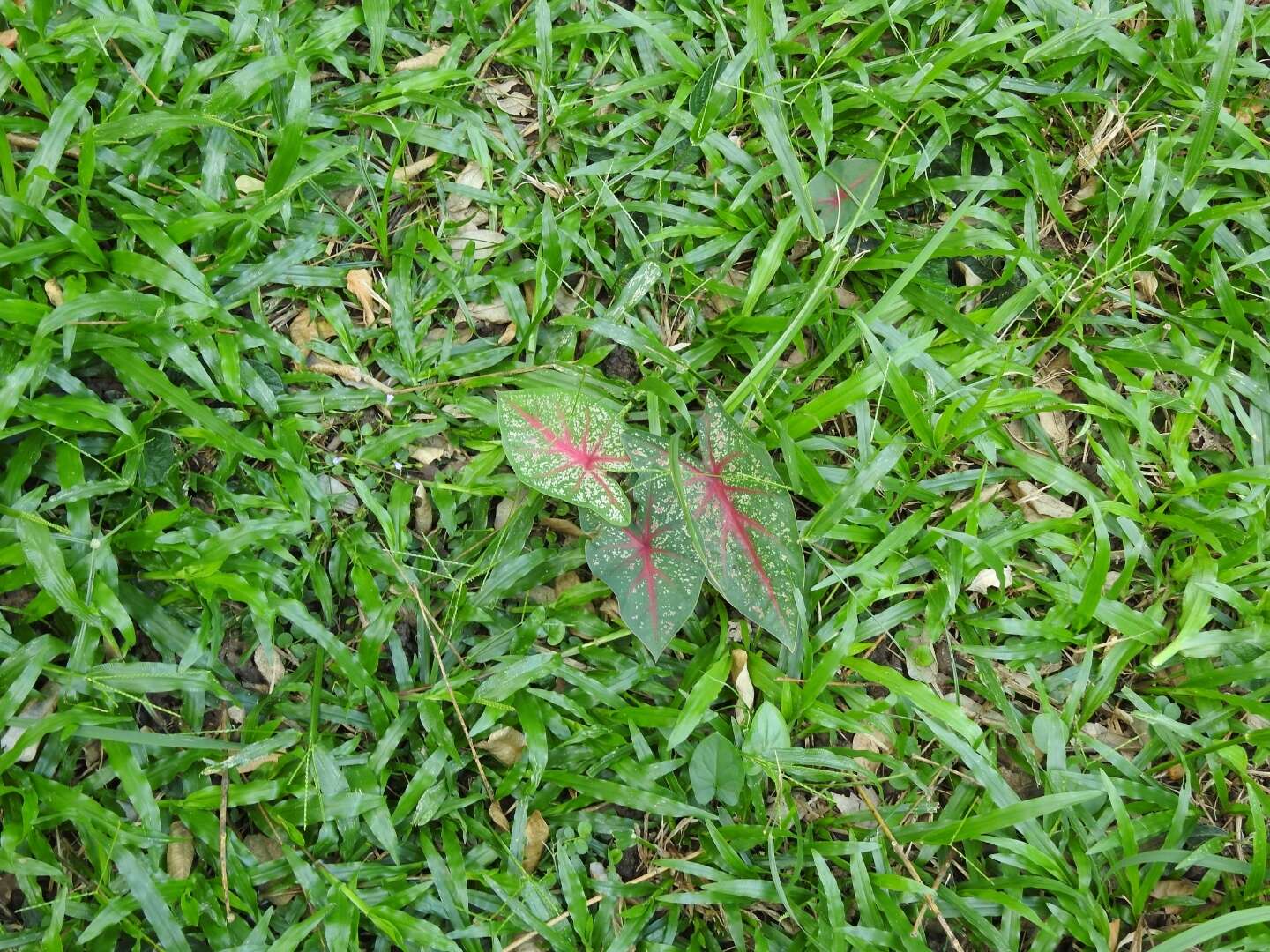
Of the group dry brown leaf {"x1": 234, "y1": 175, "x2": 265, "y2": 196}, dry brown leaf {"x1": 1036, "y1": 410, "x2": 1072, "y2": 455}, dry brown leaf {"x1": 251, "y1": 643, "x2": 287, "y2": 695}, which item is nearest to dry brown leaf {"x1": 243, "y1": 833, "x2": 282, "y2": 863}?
dry brown leaf {"x1": 251, "y1": 643, "x2": 287, "y2": 695}

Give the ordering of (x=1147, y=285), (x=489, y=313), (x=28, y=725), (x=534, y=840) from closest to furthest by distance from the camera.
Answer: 1. (x=28, y=725)
2. (x=534, y=840)
3. (x=489, y=313)
4. (x=1147, y=285)

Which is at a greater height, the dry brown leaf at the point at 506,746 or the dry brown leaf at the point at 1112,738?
the dry brown leaf at the point at 506,746

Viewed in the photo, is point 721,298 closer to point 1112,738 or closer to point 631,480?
point 631,480

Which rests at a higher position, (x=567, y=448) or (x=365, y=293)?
(x=365, y=293)

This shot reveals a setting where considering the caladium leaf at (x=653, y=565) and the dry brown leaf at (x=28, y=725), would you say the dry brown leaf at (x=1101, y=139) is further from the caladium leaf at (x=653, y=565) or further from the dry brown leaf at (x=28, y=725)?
the dry brown leaf at (x=28, y=725)

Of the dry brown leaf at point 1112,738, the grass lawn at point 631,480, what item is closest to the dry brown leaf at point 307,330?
the grass lawn at point 631,480

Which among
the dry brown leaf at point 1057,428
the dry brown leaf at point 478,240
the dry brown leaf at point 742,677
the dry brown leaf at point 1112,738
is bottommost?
the dry brown leaf at point 1112,738

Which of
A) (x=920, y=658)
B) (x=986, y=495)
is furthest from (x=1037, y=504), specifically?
(x=920, y=658)
